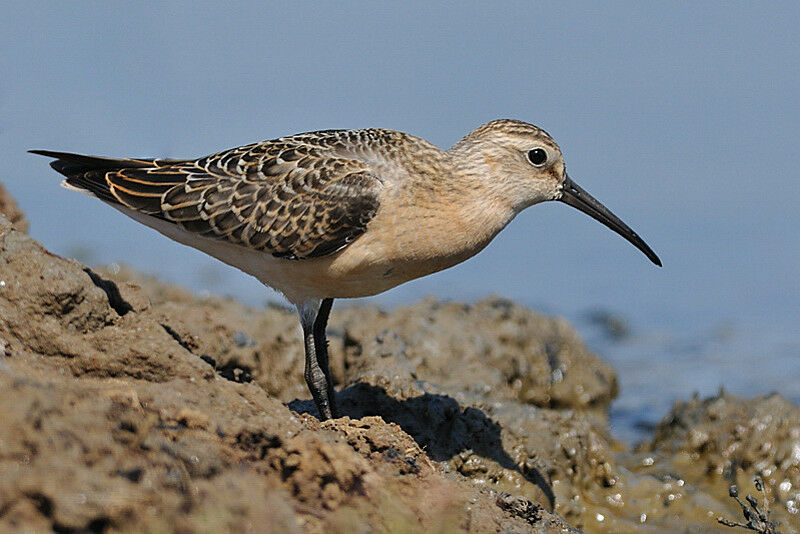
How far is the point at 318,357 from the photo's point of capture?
7.65 metres

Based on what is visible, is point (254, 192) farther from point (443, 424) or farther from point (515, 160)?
point (443, 424)

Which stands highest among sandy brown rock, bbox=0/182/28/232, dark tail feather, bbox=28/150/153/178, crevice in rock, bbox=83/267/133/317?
dark tail feather, bbox=28/150/153/178

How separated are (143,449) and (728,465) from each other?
23.1 ft

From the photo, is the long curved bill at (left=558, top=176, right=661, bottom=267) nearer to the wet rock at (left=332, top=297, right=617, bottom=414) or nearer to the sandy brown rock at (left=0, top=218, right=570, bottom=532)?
the wet rock at (left=332, top=297, right=617, bottom=414)

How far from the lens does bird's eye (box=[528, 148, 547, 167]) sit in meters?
7.34

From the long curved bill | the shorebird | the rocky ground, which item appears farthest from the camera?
the long curved bill

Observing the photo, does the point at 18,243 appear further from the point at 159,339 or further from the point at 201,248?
the point at 201,248

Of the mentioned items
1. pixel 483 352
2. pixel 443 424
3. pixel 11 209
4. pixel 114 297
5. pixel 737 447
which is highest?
pixel 11 209

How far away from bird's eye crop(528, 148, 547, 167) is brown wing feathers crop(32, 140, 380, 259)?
51.1 inches

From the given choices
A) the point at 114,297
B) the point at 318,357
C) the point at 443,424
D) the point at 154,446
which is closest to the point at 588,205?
the point at 443,424

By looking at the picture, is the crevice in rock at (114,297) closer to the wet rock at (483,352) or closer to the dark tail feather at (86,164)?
the dark tail feather at (86,164)

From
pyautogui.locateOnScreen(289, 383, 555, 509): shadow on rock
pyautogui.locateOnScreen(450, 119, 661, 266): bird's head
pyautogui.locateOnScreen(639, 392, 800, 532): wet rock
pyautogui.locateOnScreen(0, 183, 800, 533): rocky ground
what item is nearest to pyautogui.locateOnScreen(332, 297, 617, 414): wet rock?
pyautogui.locateOnScreen(0, 183, 800, 533): rocky ground

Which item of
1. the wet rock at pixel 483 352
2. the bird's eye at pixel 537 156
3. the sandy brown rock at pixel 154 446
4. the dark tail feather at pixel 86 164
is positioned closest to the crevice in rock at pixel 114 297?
the sandy brown rock at pixel 154 446

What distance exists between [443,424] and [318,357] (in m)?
1.19
